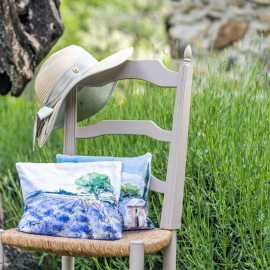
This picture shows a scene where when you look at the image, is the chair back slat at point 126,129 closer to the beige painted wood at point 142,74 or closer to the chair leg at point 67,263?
the beige painted wood at point 142,74

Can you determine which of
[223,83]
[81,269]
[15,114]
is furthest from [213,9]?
[81,269]

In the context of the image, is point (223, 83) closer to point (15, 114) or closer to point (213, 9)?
point (15, 114)

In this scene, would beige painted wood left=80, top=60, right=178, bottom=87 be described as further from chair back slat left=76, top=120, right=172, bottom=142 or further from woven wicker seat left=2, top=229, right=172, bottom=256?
woven wicker seat left=2, top=229, right=172, bottom=256

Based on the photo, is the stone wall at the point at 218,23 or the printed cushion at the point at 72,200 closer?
the printed cushion at the point at 72,200

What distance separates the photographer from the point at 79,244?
235 centimetres

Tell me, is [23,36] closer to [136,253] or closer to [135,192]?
[135,192]

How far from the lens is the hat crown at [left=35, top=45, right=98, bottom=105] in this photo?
2.84 m

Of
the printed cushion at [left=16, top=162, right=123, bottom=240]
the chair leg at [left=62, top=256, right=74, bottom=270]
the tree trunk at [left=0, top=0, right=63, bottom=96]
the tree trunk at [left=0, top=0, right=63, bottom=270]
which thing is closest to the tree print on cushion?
the printed cushion at [left=16, top=162, right=123, bottom=240]

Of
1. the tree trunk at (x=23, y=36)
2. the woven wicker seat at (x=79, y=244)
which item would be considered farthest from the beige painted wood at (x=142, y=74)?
the tree trunk at (x=23, y=36)

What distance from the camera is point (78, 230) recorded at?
8.02 feet

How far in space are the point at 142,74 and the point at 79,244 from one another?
0.70m

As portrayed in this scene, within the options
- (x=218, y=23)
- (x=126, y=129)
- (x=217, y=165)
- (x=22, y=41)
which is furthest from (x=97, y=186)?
(x=218, y=23)

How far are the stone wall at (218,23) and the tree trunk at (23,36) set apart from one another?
1.88 m

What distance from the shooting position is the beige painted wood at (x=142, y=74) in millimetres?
2686
